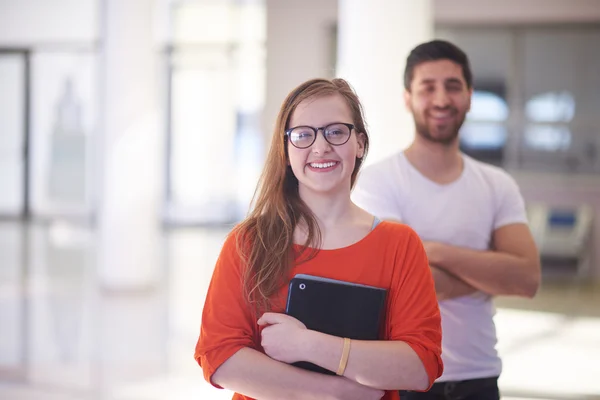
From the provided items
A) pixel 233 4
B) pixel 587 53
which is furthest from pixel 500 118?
pixel 233 4

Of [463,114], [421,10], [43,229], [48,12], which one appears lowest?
[43,229]

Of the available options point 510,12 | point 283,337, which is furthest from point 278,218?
point 510,12

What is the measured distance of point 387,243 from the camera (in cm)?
156

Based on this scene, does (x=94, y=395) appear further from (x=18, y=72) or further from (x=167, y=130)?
(x=18, y=72)

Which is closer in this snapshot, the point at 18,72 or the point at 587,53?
the point at 587,53

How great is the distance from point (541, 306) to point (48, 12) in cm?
1273

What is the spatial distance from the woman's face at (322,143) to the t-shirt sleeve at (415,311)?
0.22 metres

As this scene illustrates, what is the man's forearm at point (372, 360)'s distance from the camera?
145cm

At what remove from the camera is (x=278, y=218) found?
1.60 meters

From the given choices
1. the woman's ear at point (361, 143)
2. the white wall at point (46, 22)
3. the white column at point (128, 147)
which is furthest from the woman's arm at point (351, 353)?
the white wall at point (46, 22)

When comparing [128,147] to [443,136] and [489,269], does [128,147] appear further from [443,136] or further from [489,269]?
[489,269]

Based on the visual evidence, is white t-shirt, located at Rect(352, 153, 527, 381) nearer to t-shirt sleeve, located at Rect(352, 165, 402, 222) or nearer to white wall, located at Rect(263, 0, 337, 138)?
t-shirt sleeve, located at Rect(352, 165, 402, 222)

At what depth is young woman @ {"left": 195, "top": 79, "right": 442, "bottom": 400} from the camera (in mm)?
1467

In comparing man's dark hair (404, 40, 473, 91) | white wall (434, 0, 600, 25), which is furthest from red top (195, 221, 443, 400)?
white wall (434, 0, 600, 25)
